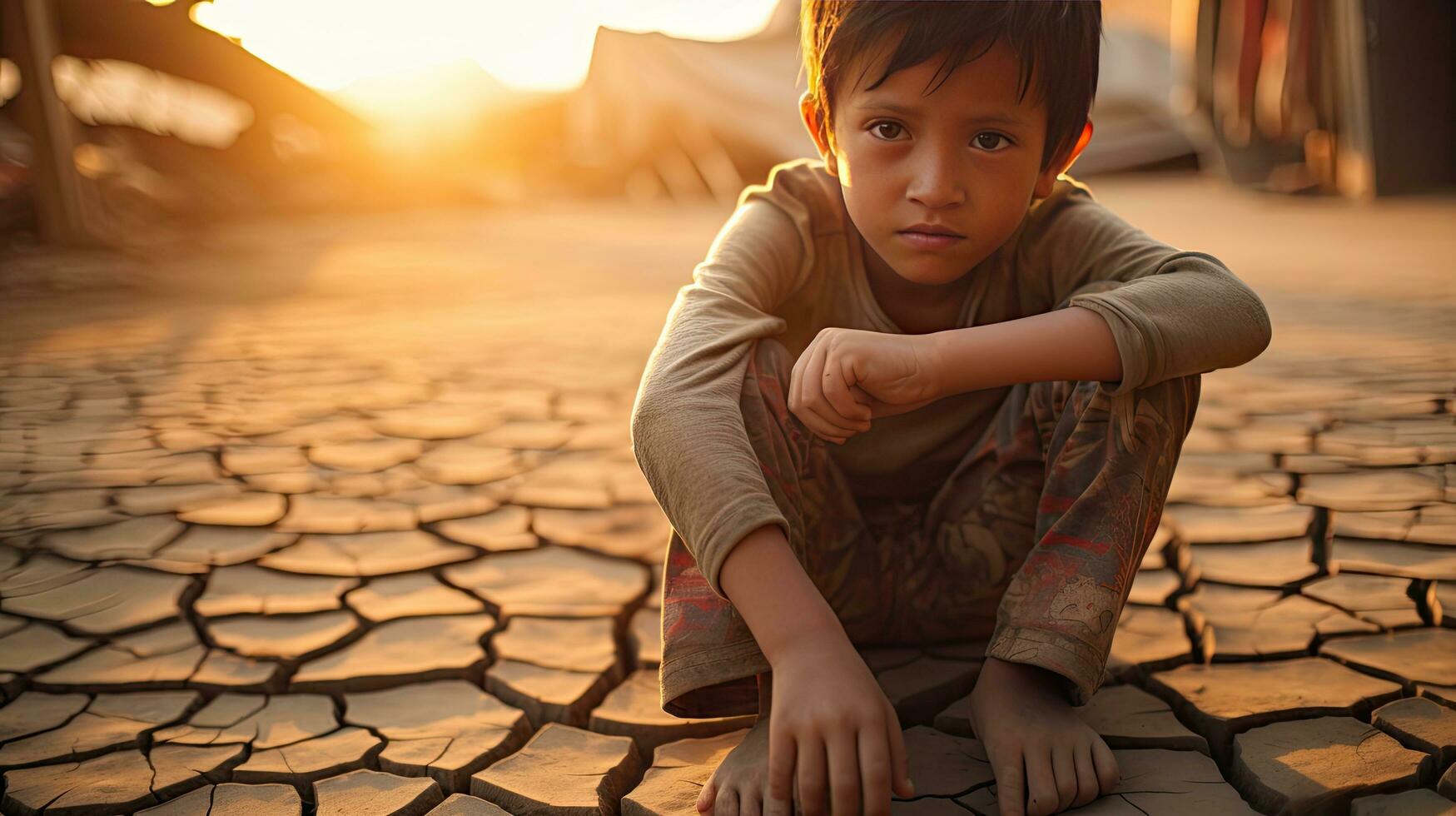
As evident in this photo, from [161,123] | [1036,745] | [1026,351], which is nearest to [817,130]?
[1026,351]

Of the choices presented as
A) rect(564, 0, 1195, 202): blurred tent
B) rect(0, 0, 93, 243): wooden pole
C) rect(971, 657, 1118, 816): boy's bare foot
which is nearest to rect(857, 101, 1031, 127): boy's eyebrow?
rect(971, 657, 1118, 816): boy's bare foot

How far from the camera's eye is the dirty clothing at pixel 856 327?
1017 millimetres

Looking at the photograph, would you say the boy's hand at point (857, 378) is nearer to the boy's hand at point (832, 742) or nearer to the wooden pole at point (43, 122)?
the boy's hand at point (832, 742)

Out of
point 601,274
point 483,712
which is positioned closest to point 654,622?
point 483,712

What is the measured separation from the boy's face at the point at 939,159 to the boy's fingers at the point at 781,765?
20.6 inches

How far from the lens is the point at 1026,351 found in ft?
3.44

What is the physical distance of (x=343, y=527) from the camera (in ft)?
5.91

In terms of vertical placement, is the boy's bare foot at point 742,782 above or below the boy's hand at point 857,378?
below

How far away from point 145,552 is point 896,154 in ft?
4.22

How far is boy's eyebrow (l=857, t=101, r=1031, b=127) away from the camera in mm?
1106

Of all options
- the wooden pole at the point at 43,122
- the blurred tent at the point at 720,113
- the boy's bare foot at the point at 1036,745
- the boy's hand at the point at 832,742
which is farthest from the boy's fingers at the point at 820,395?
the blurred tent at the point at 720,113

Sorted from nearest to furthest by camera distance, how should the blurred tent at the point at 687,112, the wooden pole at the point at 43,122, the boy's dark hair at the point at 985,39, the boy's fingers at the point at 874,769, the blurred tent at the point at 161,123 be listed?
the boy's fingers at the point at 874,769 < the boy's dark hair at the point at 985,39 < the wooden pole at the point at 43,122 < the blurred tent at the point at 161,123 < the blurred tent at the point at 687,112

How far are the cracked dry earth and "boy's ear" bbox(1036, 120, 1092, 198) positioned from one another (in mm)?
579

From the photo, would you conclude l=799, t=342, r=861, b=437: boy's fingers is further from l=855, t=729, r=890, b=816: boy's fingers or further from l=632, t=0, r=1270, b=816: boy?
l=855, t=729, r=890, b=816: boy's fingers
